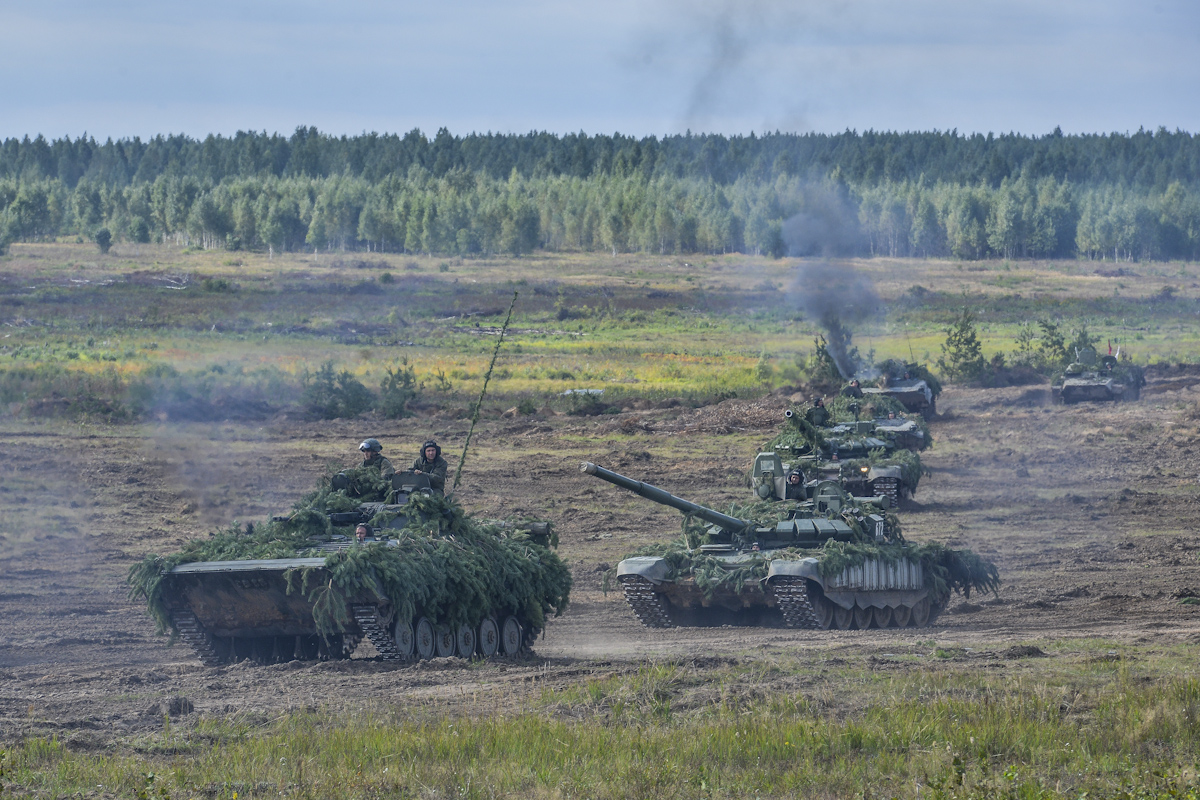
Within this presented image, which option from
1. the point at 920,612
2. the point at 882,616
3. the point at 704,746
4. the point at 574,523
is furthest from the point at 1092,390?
the point at 704,746

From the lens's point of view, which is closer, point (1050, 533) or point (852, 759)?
point (852, 759)

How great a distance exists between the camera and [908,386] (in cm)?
4097

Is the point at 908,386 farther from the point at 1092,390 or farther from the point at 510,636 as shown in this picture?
the point at 510,636

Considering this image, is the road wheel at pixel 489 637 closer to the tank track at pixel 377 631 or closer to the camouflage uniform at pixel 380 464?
the tank track at pixel 377 631

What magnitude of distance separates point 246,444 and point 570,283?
49.4 meters

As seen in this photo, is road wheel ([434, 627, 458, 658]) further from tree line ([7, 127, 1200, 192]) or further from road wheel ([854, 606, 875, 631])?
tree line ([7, 127, 1200, 192])

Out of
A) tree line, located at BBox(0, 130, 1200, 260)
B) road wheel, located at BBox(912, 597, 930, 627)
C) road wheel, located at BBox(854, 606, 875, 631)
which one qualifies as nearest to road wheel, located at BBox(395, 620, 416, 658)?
road wheel, located at BBox(854, 606, 875, 631)

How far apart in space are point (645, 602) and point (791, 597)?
73.4 inches

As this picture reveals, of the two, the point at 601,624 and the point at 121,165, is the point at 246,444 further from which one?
the point at 121,165

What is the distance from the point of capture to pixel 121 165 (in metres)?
170

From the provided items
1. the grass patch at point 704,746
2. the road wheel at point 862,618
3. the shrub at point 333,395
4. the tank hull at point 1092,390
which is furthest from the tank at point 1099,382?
the grass patch at point 704,746

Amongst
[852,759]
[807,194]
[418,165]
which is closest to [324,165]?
[418,165]

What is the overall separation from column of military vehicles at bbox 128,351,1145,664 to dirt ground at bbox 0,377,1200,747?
519mm

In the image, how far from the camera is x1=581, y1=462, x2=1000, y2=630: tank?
19.3 meters
